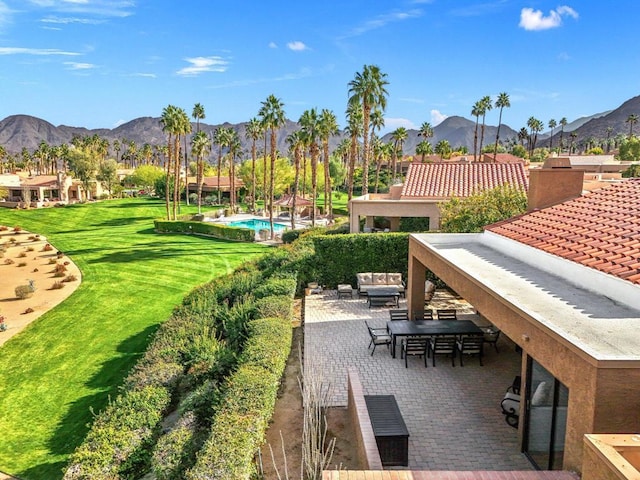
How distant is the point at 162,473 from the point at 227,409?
1669 millimetres

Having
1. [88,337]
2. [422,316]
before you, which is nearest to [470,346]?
[422,316]

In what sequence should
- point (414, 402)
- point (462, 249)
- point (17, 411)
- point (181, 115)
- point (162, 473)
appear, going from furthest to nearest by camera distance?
point (181, 115), point (17, 411), point (462, 249), point (414, 402), point (162, 473)

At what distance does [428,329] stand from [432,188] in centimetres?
2010

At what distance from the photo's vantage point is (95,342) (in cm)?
2488

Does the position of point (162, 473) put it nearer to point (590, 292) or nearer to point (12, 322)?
point (590, 292)

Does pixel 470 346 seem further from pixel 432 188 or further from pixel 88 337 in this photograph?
pixel 432 188

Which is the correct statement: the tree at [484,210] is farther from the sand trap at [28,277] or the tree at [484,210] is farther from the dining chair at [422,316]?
the sand trap at [28,277]

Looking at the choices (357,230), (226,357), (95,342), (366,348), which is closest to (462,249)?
(366,348)

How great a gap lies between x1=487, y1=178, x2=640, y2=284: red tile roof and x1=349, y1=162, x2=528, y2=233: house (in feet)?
42.0

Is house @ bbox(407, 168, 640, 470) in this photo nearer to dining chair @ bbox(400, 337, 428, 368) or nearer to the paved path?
the paved path

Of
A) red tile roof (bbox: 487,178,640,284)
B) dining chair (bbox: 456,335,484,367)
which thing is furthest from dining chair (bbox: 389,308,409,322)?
red tile roof (bbox: 487,178,640,284)

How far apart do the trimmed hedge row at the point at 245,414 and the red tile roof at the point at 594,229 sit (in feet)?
25.2

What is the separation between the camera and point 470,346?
15297mm

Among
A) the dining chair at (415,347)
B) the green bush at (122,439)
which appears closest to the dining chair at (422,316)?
the dining chair at (415,347)
